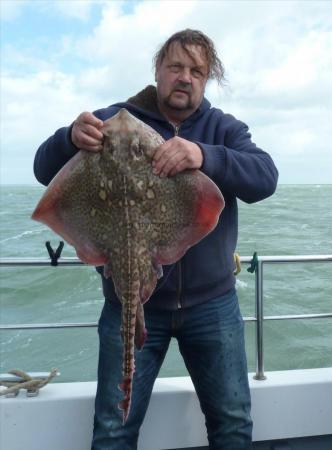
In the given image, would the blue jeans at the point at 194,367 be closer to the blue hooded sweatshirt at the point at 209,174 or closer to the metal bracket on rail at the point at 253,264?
the blue hooded sweatshirt at the point at 209,174

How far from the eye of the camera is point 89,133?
2.10 metres

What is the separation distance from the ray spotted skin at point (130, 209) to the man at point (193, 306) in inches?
13.5

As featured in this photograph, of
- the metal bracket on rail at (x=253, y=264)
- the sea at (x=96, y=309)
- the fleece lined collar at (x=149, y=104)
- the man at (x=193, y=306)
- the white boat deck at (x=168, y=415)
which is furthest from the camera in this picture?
the sea at (x=96, y=309)

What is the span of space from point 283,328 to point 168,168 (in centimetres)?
946

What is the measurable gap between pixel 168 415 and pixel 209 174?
66.2 inches

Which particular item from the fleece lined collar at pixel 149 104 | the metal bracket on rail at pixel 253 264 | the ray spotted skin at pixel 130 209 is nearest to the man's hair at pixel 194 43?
the fleece lined collar at pixel 149 104

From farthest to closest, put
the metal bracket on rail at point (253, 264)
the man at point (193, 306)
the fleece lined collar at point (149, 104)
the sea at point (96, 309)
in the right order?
the sea at point (96, 309) → the metal bracket on rail at point (253, 264) → the fleece lined collar at point (149, 104) → the man at point (193, 306)

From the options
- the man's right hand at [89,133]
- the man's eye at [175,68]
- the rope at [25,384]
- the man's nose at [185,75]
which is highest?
the man's eye at [175,68]

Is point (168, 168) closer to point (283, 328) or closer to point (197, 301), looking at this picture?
point (197, 301)

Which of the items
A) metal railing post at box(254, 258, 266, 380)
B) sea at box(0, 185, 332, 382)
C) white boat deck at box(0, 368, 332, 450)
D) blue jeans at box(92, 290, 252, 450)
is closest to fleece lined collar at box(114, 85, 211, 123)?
blue jeans at box(92, 290, 252, 450)

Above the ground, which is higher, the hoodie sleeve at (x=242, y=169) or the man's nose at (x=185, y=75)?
the man's nose at (x=185, y=75)

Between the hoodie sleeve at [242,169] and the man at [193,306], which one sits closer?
the hoodie sleeve at [242,169]

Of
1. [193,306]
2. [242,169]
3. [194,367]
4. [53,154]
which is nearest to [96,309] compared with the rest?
[194,367]

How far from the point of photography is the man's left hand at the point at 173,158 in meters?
2.07
